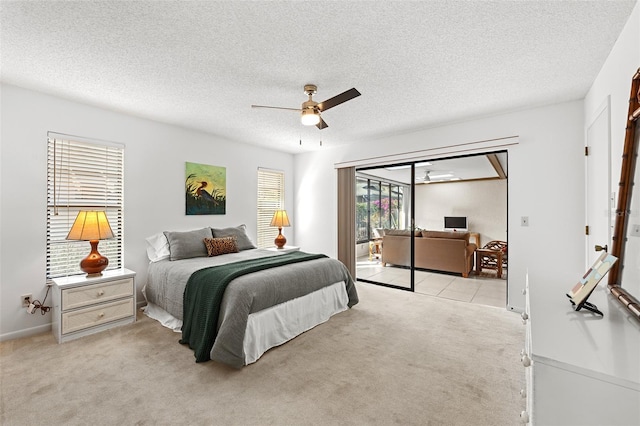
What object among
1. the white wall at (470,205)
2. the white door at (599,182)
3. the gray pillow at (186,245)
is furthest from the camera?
the white wall at (470,205)

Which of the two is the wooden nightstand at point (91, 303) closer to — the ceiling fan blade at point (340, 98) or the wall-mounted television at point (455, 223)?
the ceiling fan blade at point (340, 98)

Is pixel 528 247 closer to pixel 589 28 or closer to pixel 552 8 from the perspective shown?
pixel 589 28

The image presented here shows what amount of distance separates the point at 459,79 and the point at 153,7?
100 inches

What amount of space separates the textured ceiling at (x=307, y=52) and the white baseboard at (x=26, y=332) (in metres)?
2.47

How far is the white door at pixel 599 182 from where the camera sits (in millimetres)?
2316

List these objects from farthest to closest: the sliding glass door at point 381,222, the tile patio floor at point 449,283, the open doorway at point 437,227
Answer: the sliding glass door at point 381,222
the open doorway at point 437,227
the tile patio floor at point 449,283

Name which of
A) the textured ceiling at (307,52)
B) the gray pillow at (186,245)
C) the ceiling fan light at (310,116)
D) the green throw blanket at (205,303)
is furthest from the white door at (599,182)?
the gray pillow at (186,245)

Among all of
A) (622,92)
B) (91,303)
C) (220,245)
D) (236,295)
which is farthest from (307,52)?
(91,303)

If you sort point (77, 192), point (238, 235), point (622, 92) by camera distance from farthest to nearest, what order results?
point (238, 235)
point (77, 192)
point (622, 92)

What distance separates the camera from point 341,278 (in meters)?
3.64

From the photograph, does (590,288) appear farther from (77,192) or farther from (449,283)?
(77,192)

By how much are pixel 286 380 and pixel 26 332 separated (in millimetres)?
2849

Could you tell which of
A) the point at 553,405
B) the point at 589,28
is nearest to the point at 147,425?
the point at 553,405

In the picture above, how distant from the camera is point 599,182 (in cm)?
262
